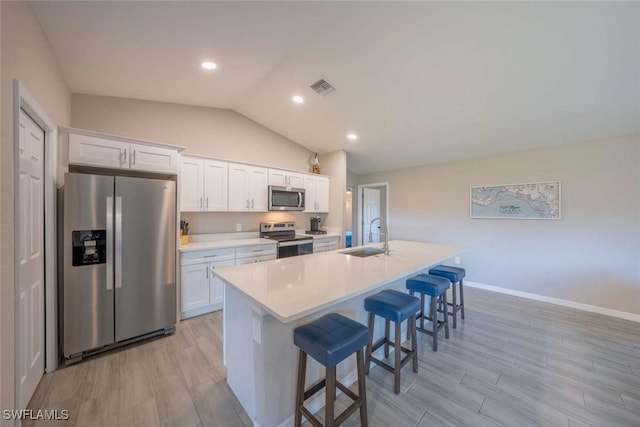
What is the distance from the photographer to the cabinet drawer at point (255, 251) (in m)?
3.35

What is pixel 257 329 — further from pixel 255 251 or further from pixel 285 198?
pixel 285 198

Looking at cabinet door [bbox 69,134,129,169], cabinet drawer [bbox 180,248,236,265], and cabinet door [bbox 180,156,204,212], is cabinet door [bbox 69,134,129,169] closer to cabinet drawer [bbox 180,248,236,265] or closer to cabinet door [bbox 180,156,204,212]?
cabinet door [bbox 180,156,204,212]

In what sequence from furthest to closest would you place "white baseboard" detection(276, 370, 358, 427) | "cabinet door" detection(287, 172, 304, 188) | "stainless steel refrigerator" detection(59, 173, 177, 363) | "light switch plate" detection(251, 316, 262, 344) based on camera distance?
"cabinet door" detection(287, 172, 304, 188), "stainless steel refrigerator" detection(59, 173, 177, 363), "white baseboard" detection(276, 370, 358, 427), "light switch plate" detection(251, 316, 262, 344)

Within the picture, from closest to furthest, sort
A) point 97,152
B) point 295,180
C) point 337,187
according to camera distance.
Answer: point 97,152
point 295,180
point 337,187

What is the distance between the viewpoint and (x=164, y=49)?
83.4 inches

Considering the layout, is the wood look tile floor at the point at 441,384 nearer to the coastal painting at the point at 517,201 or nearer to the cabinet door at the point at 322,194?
the coastal painting at the point at 517,201

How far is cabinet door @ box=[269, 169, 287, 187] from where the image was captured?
4025 millimetres

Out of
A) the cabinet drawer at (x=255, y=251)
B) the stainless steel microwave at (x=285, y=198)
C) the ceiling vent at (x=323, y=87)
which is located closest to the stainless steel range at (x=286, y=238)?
the cabinet drawer at (x=255, y=251)

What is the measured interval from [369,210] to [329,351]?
5.37 meters

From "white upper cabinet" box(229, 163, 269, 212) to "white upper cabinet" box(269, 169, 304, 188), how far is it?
115 mm

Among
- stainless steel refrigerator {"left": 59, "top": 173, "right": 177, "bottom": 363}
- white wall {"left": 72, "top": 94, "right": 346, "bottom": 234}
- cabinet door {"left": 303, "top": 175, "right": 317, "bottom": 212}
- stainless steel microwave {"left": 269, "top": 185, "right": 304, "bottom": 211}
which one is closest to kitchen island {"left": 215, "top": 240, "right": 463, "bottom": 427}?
stainless steel refrigerator {"left": 59, "top": 173, "right": 177, "bottom": 363}

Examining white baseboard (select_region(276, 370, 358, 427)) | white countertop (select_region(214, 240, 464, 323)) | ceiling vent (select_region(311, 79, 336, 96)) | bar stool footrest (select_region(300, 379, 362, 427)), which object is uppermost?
ceiling vent (select_region(311, 79, 336, 96))

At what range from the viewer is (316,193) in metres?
4.70

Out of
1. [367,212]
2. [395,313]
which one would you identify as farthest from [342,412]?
[367,212]
